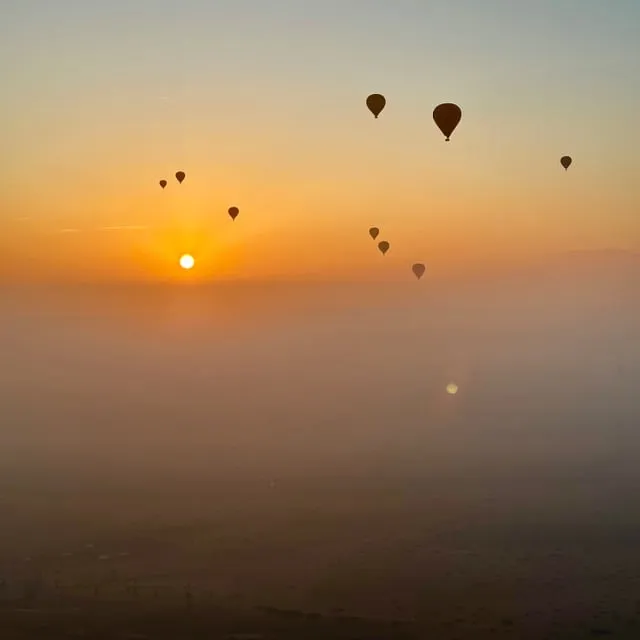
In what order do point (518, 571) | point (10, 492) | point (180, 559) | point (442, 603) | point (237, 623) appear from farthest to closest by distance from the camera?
point (10, 492) → point (180, 559) → point (518, 571) → point (442, 603) → point (237, 623)

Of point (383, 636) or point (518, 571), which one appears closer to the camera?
point (383, 636)

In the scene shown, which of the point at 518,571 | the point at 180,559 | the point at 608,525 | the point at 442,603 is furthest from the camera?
the point at 608,525

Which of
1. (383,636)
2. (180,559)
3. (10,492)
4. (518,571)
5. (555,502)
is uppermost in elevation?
(10,492)

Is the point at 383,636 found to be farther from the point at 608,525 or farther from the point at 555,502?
the point at 555,502

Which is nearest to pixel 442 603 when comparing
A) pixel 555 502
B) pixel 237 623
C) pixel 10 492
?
pixel 237 623

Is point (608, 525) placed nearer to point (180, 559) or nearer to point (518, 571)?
point (518, 571)

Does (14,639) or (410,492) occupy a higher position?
(410,492)

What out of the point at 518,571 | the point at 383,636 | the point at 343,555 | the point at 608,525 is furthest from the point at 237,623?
the point at 608,525
